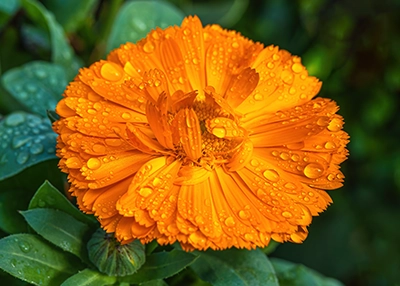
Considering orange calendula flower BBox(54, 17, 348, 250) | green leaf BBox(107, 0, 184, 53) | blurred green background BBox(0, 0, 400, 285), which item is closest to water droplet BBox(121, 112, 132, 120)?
orange calendula flower BBox(54, 17, 348, 250)

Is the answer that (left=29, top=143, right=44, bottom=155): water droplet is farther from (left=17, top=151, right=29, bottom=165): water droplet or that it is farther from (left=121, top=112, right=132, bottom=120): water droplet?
(left=121, top=112, right=132, bottom=120): water droplet

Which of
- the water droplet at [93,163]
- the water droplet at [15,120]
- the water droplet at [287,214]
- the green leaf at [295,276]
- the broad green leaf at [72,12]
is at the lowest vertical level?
the green leaf at [295,276]

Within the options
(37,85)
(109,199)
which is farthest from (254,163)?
(37,85)

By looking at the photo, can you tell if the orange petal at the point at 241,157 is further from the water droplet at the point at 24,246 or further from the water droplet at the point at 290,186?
the water droplet at the point at 24,246

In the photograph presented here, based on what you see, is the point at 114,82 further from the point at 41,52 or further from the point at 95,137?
the point at 41,52

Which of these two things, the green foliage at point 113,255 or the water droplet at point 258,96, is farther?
the water droplet at point 258,96

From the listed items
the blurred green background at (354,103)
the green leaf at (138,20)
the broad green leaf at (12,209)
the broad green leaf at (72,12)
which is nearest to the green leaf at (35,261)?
the broad green leaf at (12,209)

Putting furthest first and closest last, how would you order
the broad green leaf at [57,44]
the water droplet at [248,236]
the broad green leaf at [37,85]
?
1. the broad green leaf at [57,44]
2. the broad green leaf at [37,85]
3. the water droplet at [248,236]
